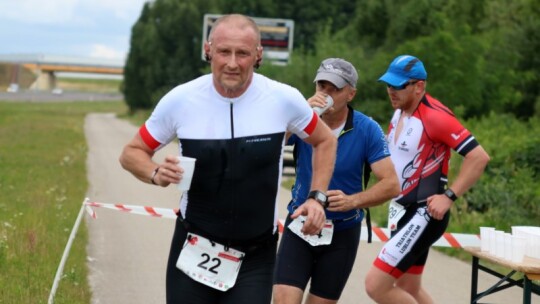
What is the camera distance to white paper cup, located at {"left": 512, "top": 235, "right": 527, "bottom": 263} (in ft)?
22.6

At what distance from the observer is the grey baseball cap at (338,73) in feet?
20.0

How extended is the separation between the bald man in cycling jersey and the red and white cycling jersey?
74.0 inches

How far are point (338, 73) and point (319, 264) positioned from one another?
1144mm

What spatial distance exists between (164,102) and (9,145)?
3429 cm

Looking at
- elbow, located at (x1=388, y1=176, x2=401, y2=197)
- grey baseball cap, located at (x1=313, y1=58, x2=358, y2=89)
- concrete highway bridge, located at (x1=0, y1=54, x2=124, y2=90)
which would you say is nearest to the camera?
elbow, located at (x1=388, y1=176, x2=401, y2=197)

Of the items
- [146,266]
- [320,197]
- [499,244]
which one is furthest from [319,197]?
[146,266]

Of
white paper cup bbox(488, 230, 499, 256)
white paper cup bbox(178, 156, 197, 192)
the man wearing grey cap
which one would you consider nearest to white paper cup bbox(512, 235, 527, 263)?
white paper cup bbox(488, 230, 499, 256)

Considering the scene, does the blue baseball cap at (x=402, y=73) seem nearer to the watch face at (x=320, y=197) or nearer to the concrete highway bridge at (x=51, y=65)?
the watch face at (x=320, y=197)

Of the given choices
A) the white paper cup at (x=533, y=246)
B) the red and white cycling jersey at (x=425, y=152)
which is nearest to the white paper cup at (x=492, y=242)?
the white paper cup at (x=533, y=246)

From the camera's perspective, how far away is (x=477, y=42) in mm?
31359

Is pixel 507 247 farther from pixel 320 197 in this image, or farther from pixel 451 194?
pixel 320 197

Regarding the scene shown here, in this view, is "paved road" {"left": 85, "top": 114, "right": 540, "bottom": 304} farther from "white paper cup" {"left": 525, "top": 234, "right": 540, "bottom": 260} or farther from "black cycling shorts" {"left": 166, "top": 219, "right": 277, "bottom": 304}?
"black cycling shorts" {"left": 166, "top": 219, "right": 277, "bottom": 304}

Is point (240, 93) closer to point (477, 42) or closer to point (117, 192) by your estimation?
point (117, 192)

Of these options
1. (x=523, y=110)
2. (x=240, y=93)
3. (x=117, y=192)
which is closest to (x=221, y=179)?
(x=240, y=93)
